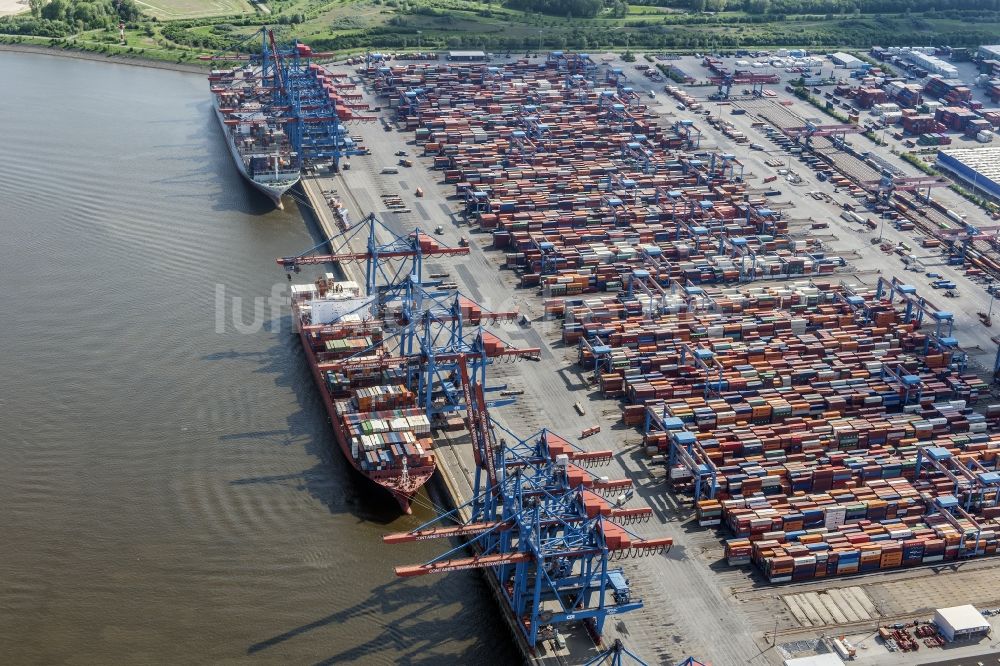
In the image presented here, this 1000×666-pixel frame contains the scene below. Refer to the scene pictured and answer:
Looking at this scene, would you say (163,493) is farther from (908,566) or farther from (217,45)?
(217,45)

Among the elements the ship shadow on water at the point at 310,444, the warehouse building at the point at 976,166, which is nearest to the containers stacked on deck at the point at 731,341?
the ship shadow on water at the point at 310,444

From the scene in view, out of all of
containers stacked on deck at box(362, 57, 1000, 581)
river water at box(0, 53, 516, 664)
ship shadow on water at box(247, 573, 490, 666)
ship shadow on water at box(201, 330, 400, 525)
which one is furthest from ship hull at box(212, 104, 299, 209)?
ship shadow on water at box(247, 573, 490, 666)

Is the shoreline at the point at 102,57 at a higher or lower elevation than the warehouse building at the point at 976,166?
higher

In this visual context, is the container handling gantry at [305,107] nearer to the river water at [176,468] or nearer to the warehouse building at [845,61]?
the river water at [176,468]

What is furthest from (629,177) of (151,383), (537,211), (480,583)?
(480,583)

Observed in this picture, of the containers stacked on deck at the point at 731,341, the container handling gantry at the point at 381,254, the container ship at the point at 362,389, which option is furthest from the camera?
the container handling gantry at the point at 381,254

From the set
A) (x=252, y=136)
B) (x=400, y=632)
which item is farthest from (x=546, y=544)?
(x=252, y=136)

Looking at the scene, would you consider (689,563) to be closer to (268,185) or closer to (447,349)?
(447,349)

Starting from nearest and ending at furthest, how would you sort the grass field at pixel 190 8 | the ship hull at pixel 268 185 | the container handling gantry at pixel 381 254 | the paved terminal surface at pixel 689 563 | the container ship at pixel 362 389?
the paved terminal surface at pixel 689 563 → the container ship at pixel 362 389 → the container handling gantry at pixel 381 254 → the ship hull at pixel 268 185 → the grass field at pixel 190 8
